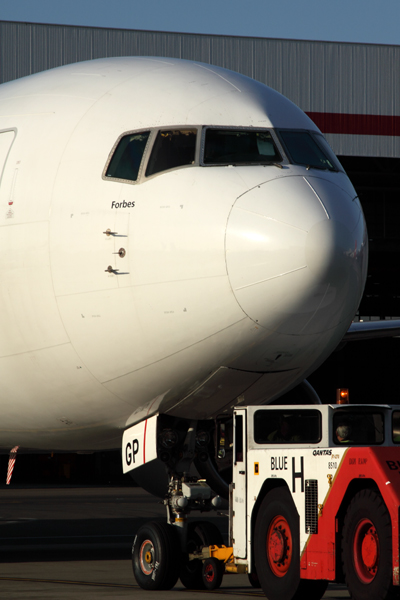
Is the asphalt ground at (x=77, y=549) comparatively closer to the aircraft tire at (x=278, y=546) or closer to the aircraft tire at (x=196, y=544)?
the aircraft tire at (x=196, y=544)

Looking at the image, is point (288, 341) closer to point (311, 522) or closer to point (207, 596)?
point (311, 522)

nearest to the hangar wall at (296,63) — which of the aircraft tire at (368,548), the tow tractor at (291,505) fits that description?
the tow tractor at (291,505)

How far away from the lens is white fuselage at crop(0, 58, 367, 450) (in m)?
7.70

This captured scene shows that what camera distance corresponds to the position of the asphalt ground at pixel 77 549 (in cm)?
974

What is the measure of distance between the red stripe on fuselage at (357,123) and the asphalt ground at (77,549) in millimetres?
11769

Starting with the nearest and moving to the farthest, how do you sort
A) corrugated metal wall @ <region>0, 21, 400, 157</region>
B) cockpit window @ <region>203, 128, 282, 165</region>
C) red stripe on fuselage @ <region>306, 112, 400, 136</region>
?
cockpit window @ <region>203, 128, 282, 165</region> < corrugated metal wall @ <region>0, 21, 400, 157</region> < red stripe on fuselage @ <region>306, 112, 400, 136</region>

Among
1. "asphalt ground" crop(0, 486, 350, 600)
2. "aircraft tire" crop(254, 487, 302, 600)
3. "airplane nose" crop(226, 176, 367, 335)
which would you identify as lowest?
"asphalt ground" crop(0, 486, 350, 600)

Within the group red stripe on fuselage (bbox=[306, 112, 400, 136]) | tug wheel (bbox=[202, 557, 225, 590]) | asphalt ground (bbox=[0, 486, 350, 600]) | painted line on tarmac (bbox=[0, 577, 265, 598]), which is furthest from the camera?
red stripe on fuselage (bbox=[306, 112, 400, 136])

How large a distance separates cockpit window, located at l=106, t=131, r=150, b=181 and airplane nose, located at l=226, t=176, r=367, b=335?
129 centimetres

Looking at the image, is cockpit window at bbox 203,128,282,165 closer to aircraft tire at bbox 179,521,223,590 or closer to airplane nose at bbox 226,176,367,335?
airplane nose at bbox 226,176,367,335

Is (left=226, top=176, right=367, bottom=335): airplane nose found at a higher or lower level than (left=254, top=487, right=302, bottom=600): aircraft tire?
higher

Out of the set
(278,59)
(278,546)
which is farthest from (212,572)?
(278,59)

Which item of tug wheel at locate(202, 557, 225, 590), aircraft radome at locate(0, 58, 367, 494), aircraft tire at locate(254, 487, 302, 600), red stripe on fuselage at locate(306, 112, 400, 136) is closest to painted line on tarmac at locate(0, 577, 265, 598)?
tug wheel at locate(202, 557, 225, 590)

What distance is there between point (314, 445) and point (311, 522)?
3.14ft
